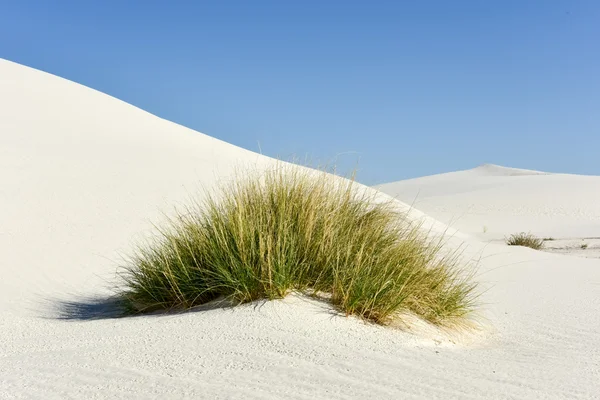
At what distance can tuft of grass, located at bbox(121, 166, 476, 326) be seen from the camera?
403cm

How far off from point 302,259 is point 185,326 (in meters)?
0.98

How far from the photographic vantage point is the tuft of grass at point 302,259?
4.03 m

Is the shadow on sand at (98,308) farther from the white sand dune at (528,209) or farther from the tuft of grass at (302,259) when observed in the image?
the white sand dune at (528,209)

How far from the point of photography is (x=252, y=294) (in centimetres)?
405

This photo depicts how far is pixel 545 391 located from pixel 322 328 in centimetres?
126

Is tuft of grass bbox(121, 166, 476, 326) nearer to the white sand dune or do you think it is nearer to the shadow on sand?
the shadow on sand

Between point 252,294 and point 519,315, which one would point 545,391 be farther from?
point 519,315

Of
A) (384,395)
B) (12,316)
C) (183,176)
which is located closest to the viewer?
(384,395)

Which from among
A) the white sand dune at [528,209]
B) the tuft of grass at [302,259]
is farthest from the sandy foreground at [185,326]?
the white sand dune at [528,209]

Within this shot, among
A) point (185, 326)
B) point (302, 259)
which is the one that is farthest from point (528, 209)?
point (185, 326)

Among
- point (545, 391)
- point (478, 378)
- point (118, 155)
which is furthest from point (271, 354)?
point (118, 155)

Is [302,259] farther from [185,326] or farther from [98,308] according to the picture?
[98,308]

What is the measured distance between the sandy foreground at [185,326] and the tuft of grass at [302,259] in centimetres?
21

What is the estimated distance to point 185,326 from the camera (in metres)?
3.70
